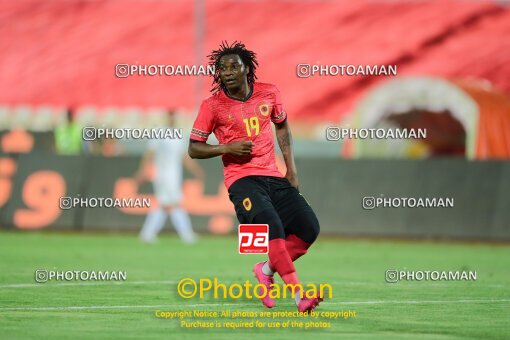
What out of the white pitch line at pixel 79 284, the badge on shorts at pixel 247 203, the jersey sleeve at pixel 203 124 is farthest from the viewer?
the white pitch line at pixel 79 284

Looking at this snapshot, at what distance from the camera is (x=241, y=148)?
37.4 ft

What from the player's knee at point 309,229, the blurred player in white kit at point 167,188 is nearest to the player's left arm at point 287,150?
the player's knee at point 309,229

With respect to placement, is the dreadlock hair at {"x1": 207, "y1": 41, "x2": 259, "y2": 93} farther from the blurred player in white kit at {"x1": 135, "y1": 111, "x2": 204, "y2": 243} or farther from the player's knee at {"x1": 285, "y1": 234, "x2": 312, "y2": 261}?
the blurred player in white kit at {"x1": 135, "y1": 111, "x2": 204, "y2": 243}

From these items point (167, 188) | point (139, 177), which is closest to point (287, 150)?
point (167, 188)

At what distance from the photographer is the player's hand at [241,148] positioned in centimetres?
1139

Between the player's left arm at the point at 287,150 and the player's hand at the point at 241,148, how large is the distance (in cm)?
72

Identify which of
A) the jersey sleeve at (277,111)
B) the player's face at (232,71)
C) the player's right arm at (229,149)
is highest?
the player's face at (232,71)

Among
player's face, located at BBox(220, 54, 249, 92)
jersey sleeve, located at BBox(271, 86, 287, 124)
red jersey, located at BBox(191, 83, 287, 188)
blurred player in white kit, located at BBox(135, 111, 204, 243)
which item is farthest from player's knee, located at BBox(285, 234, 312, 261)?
blurred player in white kit, located at BBox(135, 111, 204, 243)

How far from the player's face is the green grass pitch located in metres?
2.22

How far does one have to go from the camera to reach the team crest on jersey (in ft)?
38.7

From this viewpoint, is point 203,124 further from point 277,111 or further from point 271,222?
point 271,222

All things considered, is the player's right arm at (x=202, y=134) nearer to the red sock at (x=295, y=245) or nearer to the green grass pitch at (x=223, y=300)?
the red sock at (x=295, y=245)

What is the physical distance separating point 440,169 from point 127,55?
3485 centimetres

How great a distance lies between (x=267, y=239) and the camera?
11.3 m
